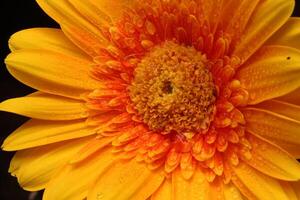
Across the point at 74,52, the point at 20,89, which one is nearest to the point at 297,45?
the point at 74,52

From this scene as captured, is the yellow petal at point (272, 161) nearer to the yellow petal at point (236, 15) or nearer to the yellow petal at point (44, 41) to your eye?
the yellow petal at point (236, 15)

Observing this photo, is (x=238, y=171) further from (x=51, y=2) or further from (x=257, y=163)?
(x=51, y=2)

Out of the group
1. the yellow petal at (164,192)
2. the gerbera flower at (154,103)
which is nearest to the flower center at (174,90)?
the gerbera flower at (154,103)

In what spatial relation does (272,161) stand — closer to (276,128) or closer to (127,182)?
(276,128)

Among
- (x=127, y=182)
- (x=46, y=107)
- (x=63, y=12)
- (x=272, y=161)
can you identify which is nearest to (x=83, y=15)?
(x=63, y=12)

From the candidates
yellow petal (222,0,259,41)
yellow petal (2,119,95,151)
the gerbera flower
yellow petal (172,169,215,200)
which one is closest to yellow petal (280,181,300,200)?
the gerbera flower

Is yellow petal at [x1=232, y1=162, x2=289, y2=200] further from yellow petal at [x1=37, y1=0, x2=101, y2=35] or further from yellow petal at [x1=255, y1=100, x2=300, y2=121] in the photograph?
yellow petal at [x1=37, y1=0, x2=101, y2=35]

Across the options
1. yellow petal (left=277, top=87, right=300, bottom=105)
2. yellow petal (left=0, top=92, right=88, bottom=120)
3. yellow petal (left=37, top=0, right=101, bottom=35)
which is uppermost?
yellow petal (left=37, top=0, right=101, bottom=35)
